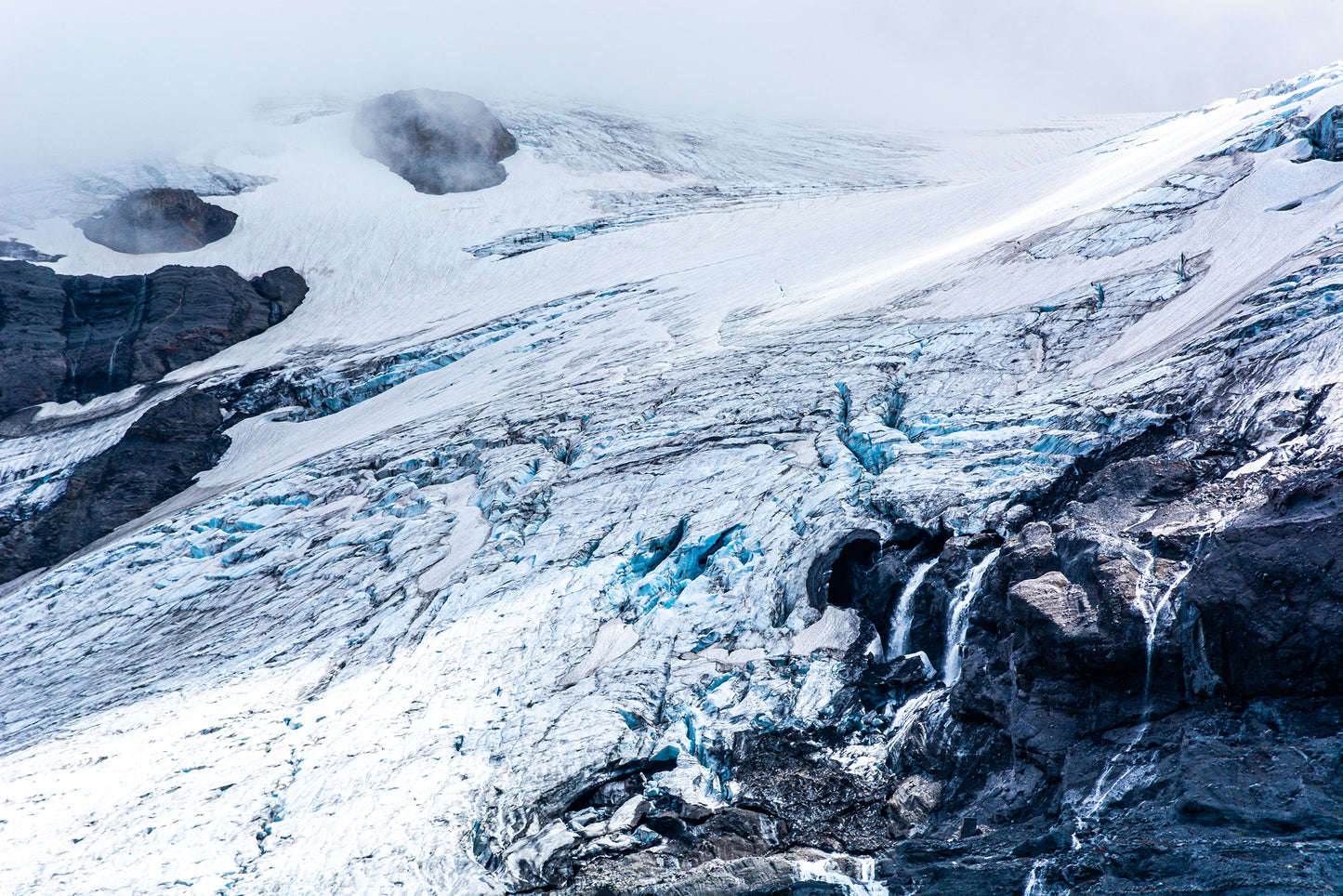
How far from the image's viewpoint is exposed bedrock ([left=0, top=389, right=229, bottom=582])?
17.6m

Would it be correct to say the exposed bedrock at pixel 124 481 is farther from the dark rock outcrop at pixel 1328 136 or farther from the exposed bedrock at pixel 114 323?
the dark rock outcrop at pixel 1328 136

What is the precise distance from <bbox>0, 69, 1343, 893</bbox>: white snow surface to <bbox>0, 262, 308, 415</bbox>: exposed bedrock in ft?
4.57

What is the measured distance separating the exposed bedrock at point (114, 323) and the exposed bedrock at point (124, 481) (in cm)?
327

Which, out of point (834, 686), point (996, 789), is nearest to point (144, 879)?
point (834, 686)

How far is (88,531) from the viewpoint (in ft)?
58.5

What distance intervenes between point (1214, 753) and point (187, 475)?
19.8m

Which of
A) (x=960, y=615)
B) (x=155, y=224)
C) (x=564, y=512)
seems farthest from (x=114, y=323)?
(x=960, y=615)

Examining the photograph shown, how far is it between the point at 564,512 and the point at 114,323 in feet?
60.6

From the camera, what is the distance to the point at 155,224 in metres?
27.7

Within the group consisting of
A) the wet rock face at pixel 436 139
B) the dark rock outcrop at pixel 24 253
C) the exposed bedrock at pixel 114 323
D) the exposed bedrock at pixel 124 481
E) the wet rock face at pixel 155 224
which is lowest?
the exposed bedrock at pixel 124 481

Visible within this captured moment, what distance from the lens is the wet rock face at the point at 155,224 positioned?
27516 mm

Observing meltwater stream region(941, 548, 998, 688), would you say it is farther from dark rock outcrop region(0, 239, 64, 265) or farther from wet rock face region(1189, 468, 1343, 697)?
dark rock outcrop region(0, 239, 64, 265)

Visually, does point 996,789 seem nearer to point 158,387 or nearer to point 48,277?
point 158,387

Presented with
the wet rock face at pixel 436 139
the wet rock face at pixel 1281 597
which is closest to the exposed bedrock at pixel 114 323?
the wet rock face at pixel 436 139
